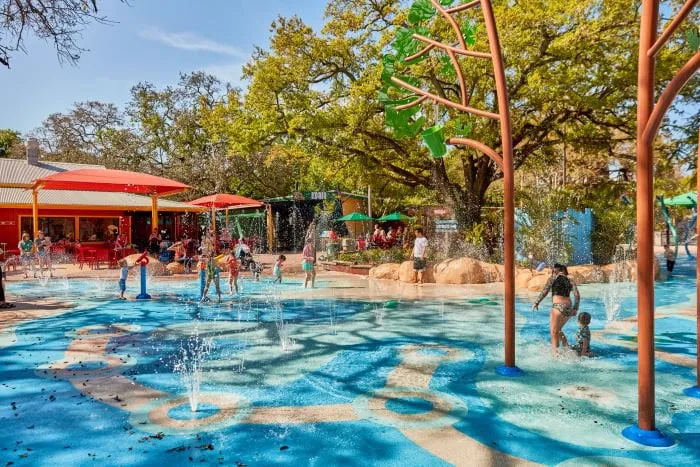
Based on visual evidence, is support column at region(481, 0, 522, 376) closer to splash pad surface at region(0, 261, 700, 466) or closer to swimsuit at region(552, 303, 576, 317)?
splash pad surface at region(0, 261, 700, 466)

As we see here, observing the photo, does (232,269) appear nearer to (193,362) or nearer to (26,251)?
(193,362)

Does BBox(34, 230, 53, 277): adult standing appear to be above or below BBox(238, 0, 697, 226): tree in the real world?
below

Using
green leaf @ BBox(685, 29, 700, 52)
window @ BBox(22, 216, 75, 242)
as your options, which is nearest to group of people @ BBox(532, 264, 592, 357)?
green leaf @ BBox(685, 29, 700, 52)

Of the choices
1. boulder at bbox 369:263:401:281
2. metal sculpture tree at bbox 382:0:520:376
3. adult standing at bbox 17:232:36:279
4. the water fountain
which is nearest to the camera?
the water fountain

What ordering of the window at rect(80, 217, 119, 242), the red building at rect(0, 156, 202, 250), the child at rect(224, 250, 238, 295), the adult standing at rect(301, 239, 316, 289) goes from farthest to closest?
the window at rect(80, 217, 119, 242)
the red building at rect(0, 156, 202, 250)
the adult standing at rect(301, 239, 316, 289)
the child at rect(224, 250, 238, 295)

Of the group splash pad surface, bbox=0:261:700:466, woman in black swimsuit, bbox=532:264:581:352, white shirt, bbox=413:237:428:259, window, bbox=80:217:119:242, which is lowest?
splash pad surface, bbox=0:261:700:466

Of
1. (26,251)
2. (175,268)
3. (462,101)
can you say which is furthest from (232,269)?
(26,251)

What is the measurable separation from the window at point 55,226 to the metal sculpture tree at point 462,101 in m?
23.1

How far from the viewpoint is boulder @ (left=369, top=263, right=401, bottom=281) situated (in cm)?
1528

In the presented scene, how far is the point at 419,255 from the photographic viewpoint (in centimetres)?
1374

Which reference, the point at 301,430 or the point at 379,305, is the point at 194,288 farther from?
the point at 301,430

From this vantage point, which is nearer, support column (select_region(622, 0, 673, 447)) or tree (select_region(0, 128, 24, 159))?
support column (select_region(622, 0, 673, 447))

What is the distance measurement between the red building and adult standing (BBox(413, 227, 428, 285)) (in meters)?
15.3

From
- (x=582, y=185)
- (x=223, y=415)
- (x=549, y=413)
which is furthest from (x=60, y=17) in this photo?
(x=582, y=185)
